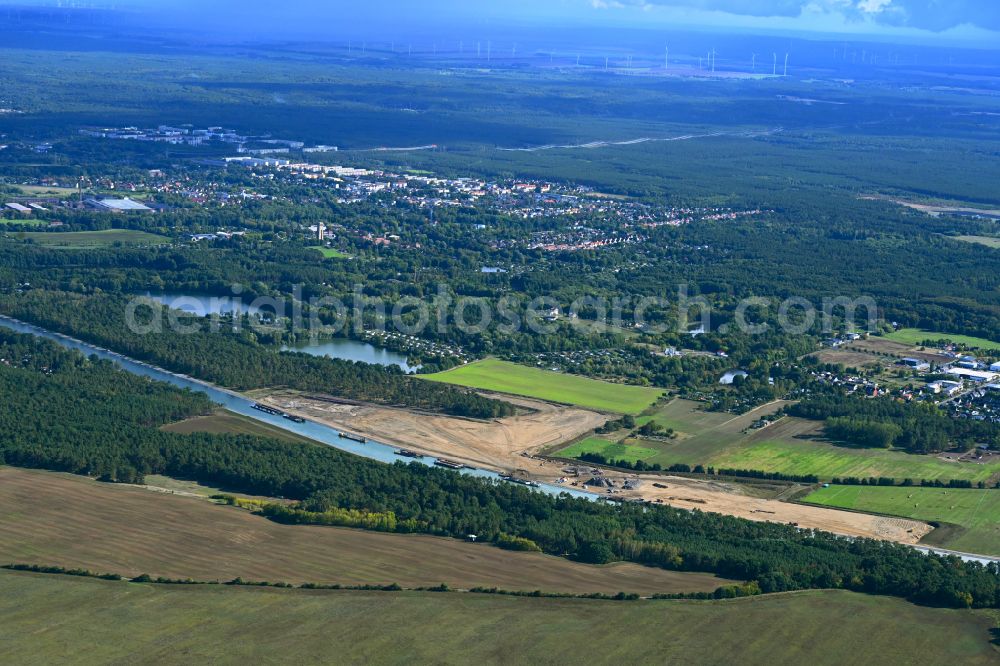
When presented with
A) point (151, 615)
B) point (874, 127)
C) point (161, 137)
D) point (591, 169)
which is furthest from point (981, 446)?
point (874, 127)

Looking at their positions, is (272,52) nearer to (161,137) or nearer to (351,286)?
(161,137)

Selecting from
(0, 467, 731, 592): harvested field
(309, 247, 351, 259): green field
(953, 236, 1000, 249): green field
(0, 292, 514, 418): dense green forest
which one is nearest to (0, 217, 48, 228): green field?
(309, 247, 351, 259): green field

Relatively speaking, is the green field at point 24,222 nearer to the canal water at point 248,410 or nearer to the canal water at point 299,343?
the canal water at point 299,343

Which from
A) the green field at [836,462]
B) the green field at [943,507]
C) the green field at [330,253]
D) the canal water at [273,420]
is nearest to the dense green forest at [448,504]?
the canal water at [273,420]

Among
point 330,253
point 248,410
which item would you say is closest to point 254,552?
point 248,410

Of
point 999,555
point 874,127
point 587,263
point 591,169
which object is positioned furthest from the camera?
point 874,127

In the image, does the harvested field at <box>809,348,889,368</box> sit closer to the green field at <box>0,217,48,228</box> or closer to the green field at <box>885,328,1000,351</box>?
the green field at <box>885,328,1000,351</box>

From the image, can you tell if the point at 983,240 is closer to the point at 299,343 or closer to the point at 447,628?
the point at 299,343
